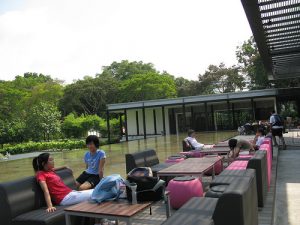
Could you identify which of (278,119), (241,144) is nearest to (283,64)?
(278,119)

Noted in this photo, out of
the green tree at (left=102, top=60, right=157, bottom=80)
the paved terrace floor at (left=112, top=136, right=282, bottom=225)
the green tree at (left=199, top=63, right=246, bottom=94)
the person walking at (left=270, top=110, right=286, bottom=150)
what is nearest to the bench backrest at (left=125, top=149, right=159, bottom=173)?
the paved terrace floor at (left=112, top=136, right=282, bottom=225)

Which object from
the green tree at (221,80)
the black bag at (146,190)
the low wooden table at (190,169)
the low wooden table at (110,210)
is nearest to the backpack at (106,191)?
the low wooden table at (110,210)

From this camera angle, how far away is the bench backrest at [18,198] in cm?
401

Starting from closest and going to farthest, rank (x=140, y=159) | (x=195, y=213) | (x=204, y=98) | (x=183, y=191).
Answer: (x=195, y=213)
(x=183, y=191)
(x=140, y=159)
(x=204, y=98)

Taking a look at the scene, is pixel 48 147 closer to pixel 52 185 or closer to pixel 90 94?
pixel 52 185

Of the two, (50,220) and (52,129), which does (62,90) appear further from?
(50,220)

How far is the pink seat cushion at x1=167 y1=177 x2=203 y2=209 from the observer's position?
505cm

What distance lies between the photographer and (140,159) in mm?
7195

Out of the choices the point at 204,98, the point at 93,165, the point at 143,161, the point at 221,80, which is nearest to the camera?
the point at 93,165

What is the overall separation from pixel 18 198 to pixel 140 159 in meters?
3.39

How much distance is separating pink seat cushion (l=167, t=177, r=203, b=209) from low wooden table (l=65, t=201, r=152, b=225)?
1634 millimetres

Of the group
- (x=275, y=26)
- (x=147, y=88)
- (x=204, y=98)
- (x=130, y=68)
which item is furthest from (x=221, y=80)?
(x=275, y=26)

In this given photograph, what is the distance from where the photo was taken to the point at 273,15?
663 cm

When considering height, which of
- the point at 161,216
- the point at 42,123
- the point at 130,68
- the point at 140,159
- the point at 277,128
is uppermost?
the point at 130,68
